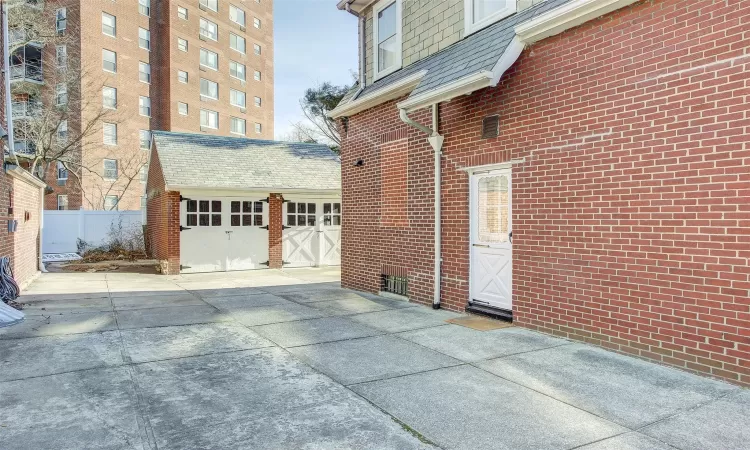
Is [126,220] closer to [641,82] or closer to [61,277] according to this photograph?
[61,277]

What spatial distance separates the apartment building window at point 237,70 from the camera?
1474 inches

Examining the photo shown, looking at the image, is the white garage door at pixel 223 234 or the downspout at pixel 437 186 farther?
the white garage door at pixel 223 234

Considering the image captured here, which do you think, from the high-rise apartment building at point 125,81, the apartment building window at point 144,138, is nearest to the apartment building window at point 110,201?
the high-rise apartment building at point 125,81

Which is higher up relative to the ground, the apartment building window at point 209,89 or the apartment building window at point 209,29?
the apartment building window at point 209,29

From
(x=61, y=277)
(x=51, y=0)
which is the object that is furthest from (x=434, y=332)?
(x=51, y=0)

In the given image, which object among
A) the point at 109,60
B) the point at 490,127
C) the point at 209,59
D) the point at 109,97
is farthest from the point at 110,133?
the point at 490,127

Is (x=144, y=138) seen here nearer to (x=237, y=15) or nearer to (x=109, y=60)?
(x=109, y=60)

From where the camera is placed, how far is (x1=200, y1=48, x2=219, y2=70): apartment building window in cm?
3522

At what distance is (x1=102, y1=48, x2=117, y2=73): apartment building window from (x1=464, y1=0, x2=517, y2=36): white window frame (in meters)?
29.2

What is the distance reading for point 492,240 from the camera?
653 cm

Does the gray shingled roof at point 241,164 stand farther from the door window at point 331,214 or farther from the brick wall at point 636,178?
the brick wall at point 636,178

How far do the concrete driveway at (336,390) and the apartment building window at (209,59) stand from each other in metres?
33.0

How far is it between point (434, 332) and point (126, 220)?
1812 centimetres

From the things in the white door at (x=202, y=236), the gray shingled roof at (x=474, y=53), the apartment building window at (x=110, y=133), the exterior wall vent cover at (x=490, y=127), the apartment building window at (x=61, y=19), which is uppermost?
the apartment building window at (x=61, y=19)
